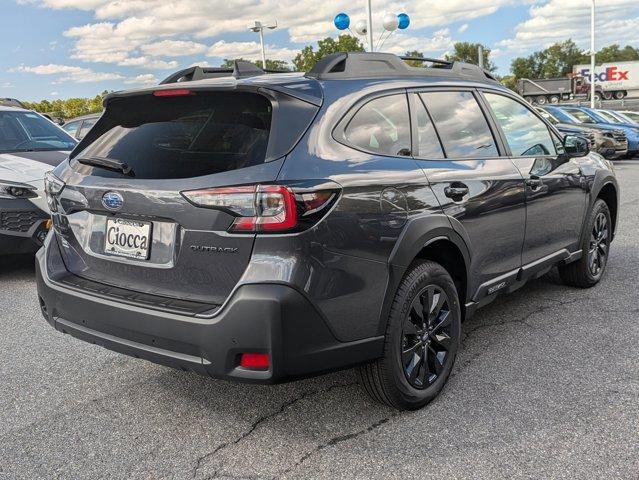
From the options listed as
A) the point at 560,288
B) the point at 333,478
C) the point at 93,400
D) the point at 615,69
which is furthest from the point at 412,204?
the point at 615,69

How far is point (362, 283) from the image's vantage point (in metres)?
2.74

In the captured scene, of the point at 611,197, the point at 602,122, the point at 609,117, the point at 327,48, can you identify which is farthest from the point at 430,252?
the point at 327,48

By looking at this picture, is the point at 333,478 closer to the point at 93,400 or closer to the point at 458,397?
the point at 458,397

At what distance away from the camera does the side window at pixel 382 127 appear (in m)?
2.95

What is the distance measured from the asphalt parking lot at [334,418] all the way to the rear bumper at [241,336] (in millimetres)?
443

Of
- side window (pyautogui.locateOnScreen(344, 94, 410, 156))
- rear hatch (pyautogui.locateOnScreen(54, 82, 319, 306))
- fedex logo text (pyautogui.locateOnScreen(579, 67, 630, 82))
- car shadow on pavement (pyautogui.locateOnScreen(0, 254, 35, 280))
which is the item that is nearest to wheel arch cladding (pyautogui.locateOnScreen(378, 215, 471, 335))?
side window (pyautogui.locateOnScreen(344, 94, 410, 156))

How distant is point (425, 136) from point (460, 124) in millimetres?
427

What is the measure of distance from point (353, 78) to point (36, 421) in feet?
7.69

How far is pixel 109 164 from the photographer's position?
2992mm

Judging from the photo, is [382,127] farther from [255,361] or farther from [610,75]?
[610,75]

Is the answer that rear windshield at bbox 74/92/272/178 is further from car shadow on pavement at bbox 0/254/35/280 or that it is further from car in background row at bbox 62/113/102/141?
car in background row at bbox 62/113/102/141

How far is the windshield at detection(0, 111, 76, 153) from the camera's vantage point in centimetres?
677

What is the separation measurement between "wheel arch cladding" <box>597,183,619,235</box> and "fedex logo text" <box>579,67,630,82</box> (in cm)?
5564

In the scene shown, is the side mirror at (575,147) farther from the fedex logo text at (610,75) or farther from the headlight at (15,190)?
the fedex logo text at (610,75)
